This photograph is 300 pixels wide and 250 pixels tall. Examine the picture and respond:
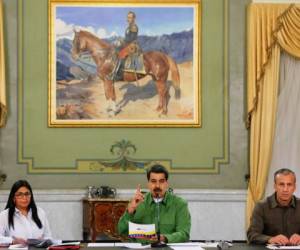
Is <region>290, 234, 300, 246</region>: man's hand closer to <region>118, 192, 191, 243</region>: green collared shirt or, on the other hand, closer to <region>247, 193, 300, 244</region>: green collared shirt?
<region>247, 193, 300, 244</region>: green collared shirt

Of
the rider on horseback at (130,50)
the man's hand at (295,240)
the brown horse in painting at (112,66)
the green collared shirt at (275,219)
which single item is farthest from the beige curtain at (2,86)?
the man's hand at (295,240)

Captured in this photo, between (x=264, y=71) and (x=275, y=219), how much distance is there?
2649mm

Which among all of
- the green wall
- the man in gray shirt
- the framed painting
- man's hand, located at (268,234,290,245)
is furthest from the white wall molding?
man's hand, located at (268,234,290,245)

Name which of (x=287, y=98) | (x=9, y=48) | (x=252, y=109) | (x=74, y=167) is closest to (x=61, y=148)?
(x=74, y=167)

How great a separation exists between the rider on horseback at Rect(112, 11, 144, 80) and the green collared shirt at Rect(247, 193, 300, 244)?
2834 millimetres

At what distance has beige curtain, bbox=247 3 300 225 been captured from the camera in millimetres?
6711

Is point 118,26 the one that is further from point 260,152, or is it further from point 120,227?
point 120,227

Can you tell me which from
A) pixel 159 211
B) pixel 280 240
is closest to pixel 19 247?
pixel 159 211

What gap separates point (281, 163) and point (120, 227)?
3018mm

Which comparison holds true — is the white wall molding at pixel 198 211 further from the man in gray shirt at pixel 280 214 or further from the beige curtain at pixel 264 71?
the man in gray shirt at pixel 280 214

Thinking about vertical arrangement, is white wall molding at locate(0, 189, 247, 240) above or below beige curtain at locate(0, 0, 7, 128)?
below

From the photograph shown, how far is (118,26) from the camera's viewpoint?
271 inches

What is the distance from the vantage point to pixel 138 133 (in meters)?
6.84

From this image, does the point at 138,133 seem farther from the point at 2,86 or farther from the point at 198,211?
the point at 2,86
